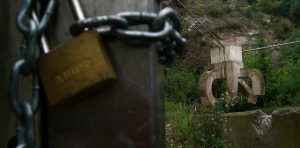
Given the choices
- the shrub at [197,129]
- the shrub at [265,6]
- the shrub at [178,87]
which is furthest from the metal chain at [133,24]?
the shrub at [265,6]

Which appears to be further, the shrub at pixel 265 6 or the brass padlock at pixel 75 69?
the shrub at pixel 265 6

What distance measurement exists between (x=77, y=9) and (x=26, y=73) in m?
0.11

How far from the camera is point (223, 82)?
45.7ft

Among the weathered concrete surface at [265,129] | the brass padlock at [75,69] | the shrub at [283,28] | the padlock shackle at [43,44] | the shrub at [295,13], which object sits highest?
the padlock shackle at [43,44]

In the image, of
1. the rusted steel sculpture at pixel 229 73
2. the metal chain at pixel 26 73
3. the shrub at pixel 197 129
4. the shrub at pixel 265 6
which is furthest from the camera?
the shrub at pixel 265 6

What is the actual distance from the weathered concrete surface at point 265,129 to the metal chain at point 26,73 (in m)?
4.30

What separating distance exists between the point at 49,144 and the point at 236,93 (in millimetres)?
10414

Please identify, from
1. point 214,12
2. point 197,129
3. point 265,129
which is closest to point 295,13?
point 214,12

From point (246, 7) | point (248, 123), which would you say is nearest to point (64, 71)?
point (248, 123)

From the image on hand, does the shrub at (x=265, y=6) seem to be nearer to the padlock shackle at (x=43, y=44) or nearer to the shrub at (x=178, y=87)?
the shrub at (x=178, y=87)

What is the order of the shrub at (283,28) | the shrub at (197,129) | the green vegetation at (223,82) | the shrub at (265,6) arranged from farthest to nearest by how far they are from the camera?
the shrub at (265,6), the shrub at (283,28), the green vegetation at (223,82), the shrub at (197,129)

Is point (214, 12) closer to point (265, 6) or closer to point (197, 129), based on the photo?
point (265, 6)

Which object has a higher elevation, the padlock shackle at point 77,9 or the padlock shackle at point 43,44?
the padlock shackle at point 77,9

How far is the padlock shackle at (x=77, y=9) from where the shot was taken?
645mm
